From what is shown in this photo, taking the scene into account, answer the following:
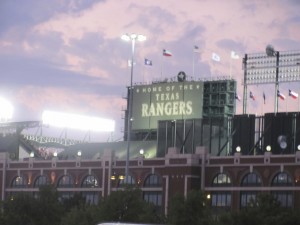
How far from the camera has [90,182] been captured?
442 ft

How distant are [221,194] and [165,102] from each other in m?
30.7

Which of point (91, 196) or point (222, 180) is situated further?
point (91, 196)

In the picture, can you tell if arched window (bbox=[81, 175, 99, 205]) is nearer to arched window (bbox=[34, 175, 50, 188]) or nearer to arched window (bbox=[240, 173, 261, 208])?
arched window (bbox=[34, 175, 50, 188])

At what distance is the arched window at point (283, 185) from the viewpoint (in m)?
114

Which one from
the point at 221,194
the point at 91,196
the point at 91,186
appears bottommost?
the point at 91,196

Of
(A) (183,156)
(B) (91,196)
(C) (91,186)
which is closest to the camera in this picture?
(A) (183,156)

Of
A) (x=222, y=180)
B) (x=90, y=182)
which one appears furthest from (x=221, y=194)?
(x=90, y=182)

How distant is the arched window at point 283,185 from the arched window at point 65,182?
3257 cm

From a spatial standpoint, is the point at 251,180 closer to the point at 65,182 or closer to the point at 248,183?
the point at 248,183

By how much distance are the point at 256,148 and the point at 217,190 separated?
9417mm

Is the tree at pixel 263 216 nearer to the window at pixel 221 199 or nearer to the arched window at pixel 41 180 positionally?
the window at pixel 221 199

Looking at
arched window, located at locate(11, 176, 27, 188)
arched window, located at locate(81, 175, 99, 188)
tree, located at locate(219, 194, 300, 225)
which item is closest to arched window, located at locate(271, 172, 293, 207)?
tree, located at locate(219, 194, 300, 225)

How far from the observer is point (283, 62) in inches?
5566

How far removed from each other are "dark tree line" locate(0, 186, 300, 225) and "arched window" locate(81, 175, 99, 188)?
16244 millimetres
